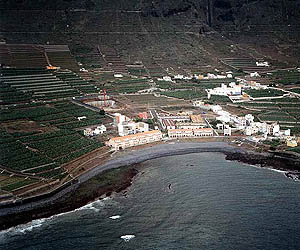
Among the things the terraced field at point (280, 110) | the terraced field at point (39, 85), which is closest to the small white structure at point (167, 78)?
the terraced field at point (39, 85)

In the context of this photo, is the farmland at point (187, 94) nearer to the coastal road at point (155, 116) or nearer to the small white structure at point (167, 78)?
the small white structure at point (167, 78)

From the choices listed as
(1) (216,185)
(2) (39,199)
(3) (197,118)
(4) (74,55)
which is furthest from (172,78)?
(2) (39,199)

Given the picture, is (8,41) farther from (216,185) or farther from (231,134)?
(216,185)

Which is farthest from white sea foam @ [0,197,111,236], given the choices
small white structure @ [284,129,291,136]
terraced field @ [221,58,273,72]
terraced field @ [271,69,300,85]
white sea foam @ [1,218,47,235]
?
terraced field @ [221,58,273,72]

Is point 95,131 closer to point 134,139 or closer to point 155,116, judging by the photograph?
point 134,139

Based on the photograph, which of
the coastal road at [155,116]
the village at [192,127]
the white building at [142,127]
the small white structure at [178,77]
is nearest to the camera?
the village at [192,127]
